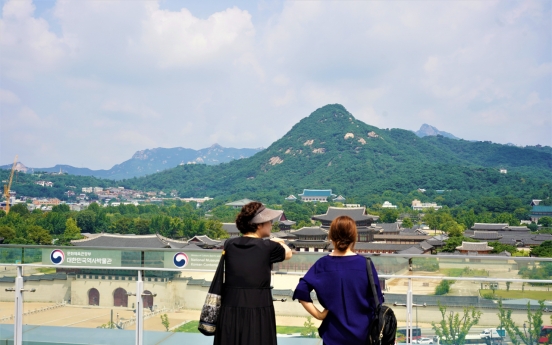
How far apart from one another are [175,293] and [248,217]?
3.22 ft

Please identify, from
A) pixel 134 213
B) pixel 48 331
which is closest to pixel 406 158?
pixel 134 213

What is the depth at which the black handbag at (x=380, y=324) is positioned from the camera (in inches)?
74.1

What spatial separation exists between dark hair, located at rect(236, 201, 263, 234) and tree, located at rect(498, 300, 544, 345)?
1.27 meters

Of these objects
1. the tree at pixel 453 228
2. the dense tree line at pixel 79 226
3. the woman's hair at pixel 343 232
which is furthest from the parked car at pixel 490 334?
the tree at pixel 453 228

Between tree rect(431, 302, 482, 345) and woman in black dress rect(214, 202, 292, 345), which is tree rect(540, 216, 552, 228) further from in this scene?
woman in black dress rect(214, 202, 292, 345)

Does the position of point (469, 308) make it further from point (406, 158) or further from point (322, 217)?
point (406, 158)

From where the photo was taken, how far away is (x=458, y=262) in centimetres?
260

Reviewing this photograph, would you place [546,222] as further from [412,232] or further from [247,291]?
[247,291]

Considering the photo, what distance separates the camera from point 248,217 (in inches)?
79.0

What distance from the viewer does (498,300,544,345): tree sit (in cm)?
258

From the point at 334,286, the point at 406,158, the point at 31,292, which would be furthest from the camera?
the point at 406,158

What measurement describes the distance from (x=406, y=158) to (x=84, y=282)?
10834cm

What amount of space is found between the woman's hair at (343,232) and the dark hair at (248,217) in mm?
278

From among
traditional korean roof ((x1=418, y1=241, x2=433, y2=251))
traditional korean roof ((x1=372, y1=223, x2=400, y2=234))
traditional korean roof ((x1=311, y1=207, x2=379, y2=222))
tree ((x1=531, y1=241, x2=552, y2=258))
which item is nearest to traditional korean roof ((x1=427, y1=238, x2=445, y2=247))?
traditional korean roof ((x1=418, y1=241, x2=433, y2=251))
